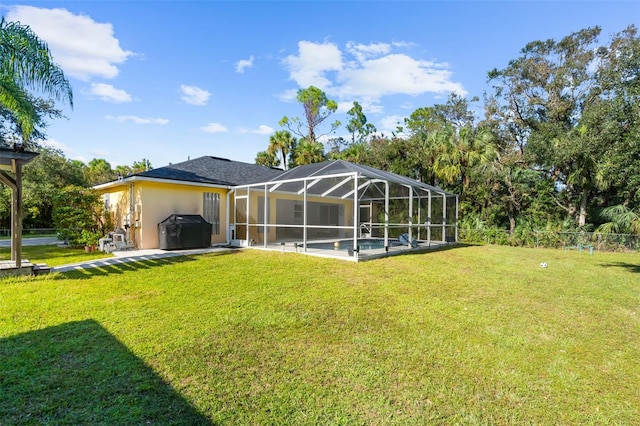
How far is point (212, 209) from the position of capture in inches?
514

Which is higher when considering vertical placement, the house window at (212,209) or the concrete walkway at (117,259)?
the house window at (212,209)

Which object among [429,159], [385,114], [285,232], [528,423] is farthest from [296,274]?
[385,114]

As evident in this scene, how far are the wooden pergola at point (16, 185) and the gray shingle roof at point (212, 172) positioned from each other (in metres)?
4.17

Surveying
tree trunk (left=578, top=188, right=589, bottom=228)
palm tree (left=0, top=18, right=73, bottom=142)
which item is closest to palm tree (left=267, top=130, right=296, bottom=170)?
palm tree (left=0, top=18, right=73, bottom=142)

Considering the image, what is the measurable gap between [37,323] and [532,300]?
24.5ft

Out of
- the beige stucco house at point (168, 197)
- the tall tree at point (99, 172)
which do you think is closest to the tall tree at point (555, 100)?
the beige stucco house at point (168, 197)

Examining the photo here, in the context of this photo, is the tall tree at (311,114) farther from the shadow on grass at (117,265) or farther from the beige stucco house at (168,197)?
the shadow on grass at (117,265)

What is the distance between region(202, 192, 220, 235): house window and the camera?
12.8 m

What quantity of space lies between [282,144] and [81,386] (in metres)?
21.8

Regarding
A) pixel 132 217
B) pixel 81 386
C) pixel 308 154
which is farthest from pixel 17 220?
pixel 308 154

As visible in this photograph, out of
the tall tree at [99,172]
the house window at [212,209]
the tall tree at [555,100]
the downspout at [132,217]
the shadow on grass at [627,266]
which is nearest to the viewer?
the shadow on grass at [627,266]

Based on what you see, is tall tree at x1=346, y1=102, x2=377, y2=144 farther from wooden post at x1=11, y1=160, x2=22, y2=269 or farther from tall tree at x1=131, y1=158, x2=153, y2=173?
wooden post at x1=11, y1=160, x2=22, y2=269

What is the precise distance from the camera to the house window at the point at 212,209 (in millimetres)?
12812

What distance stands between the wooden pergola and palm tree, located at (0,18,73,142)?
6.90 feet
